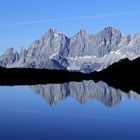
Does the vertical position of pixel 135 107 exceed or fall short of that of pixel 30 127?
it exceeds it

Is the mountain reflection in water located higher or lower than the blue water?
higher

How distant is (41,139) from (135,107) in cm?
3402

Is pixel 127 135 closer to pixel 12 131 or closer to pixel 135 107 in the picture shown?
pixel 12 131

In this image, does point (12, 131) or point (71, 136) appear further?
point (12, 131)

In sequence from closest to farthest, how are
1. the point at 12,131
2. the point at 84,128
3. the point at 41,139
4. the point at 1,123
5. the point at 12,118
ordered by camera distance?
the point at 41,139
the point at 12,131
the point at 84,128
the point at 1,123
the point at 12,118

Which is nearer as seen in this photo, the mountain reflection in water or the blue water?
the blue water

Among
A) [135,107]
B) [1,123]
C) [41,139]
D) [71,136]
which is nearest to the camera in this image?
[41,139]

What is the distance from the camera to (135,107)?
6719cm

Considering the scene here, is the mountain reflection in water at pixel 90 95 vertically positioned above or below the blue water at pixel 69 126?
→ above

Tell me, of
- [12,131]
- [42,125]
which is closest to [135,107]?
[42,125]

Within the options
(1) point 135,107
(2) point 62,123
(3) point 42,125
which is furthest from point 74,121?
(1) point 135,107

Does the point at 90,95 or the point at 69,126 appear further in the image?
the point at 90,95

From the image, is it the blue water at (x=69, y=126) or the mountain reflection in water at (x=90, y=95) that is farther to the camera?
the mountain reflection in water at (x=90, y=95)

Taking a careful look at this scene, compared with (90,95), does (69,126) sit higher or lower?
lower
